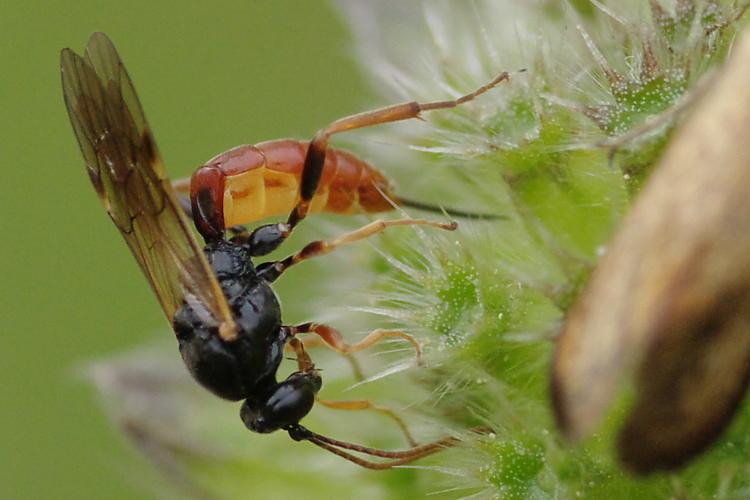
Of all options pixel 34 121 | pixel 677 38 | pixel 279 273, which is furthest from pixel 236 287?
pixel 34 121

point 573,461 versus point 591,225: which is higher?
point 591,225

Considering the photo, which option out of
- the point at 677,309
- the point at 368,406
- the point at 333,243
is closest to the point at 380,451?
the point at 368,406

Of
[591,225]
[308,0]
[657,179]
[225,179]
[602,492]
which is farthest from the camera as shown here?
[308,0]

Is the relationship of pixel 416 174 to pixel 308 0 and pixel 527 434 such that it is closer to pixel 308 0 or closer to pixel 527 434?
pixel 527 434

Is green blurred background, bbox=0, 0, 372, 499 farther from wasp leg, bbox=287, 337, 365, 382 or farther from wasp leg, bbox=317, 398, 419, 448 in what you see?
wasp leg, bbox=317, 398, 419, 448

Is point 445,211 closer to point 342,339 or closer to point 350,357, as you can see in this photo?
point 342,339

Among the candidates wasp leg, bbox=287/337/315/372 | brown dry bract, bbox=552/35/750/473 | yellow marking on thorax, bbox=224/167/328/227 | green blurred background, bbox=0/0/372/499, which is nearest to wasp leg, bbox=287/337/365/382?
wasp leg, bbox=287/337/315/372
